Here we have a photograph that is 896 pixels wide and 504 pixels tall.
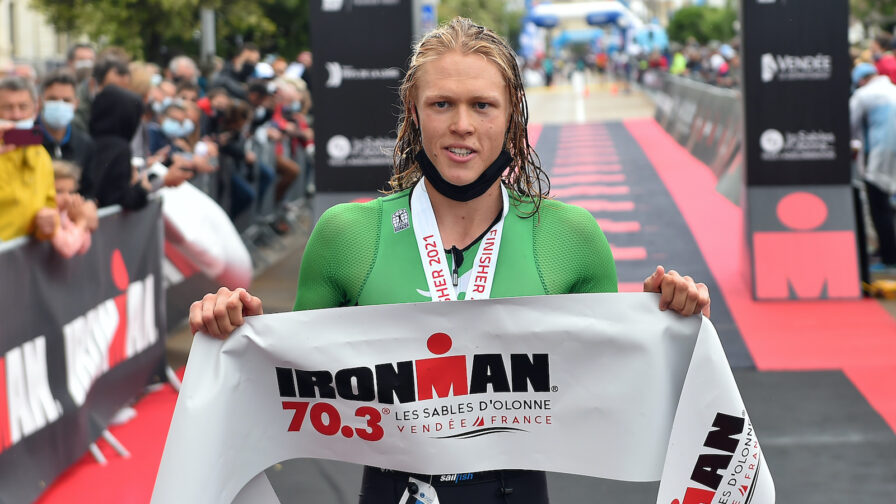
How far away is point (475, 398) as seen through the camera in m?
2.95

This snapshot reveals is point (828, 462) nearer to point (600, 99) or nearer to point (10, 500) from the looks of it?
point (10, 500)

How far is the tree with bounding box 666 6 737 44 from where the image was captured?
7338 cm

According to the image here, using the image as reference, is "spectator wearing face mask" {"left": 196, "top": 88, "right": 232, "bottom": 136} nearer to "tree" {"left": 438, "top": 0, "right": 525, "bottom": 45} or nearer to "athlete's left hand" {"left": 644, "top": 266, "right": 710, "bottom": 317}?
"athlete's left hand" {"left": 644, "top": 266, "right": 710, "bottom": 317}

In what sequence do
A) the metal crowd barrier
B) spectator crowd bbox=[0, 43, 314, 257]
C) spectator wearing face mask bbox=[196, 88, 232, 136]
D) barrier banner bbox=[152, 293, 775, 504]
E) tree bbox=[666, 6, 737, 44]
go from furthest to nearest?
tree bbox=[666, 6, 737, 44]
the metal crowd barrier
spectator wearing face mask bbox=[196, 88, 232, 136]
spectator crowd bbox=[0, 43, 314, 257]
barrier banner bbox=[152, 293, 775, 504]

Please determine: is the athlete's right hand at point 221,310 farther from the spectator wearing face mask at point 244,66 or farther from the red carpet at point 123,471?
the spectator wearing face mask at point 244,66

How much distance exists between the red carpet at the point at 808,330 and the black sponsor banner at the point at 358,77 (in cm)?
358

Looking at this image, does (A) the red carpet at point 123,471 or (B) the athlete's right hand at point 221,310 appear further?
(A) the red carpet at point 123,471

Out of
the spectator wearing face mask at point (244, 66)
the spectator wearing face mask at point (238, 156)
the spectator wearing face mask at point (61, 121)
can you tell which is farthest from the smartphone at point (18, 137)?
the spectator wearing face mask at point (244, 66)

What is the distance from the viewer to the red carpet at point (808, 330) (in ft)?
28.2

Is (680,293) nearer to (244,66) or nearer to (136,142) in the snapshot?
(136,142)

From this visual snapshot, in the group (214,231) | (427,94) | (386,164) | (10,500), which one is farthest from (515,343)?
(386,164)

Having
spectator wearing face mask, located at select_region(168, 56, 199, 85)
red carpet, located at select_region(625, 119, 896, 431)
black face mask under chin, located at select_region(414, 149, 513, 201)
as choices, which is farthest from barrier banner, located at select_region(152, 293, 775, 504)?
spectator wearing face mask, located at select_region(168, 56, 199, 85)

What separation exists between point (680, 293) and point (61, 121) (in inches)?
253

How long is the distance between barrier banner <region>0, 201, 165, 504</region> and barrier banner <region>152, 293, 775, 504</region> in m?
3.02
